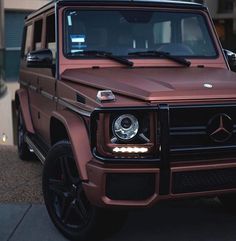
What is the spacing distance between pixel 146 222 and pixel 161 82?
1385 millimetres

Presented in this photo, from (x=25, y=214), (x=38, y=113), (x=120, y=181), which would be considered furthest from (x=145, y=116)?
(x=38, y=113)

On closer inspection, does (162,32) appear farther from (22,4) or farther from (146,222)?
(22,4)

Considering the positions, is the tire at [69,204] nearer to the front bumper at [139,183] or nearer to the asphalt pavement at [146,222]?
the asphalt pavement at [146,222]

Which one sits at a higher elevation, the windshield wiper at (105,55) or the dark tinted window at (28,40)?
the dark tinted window at (28,40)

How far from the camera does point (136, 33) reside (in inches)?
210

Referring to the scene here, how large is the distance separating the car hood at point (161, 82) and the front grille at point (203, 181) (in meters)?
0.52

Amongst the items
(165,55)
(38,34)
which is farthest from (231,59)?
(38,34)

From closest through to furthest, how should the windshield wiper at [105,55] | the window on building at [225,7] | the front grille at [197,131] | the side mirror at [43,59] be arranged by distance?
the front grille at [197,131] < the windshield wiper at [105,55] < the side mirror at [43,59] < the window on building at [225,7]

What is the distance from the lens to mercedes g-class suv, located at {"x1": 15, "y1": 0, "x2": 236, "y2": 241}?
3830 mm

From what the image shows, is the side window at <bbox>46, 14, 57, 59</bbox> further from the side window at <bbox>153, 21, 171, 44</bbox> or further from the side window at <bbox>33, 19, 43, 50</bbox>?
the side window at <bbox>153, 21, 171, 44</bbox>

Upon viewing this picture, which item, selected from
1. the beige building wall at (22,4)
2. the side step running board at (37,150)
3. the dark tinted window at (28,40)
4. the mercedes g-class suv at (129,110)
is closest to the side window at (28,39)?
the dark tinted window at (28,40)

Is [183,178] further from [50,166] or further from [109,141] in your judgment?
[50,166]

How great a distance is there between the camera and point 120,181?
3826 mm

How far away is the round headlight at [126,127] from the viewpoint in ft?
12.6
